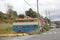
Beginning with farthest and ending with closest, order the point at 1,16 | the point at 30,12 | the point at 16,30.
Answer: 1. the point at 30,12
2. the point at 1,16
3. the point at 16,30

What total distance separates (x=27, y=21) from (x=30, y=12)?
188 feet

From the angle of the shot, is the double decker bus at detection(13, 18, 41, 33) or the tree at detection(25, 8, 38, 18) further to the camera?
the tree at detection(25, 8, 38, 18)

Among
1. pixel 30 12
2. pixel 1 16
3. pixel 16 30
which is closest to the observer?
pixel 16 30

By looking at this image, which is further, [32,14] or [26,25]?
[32,14]

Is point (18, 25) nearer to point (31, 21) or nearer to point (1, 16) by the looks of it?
point (31, 21)

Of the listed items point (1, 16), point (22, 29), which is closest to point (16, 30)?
point (22, 29)

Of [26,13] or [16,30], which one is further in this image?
[26,13]

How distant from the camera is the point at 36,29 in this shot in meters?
54.3

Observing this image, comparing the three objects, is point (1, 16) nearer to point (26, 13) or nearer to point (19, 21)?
point (26, 13)

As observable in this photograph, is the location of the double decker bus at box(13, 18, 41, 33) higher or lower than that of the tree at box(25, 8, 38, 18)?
lower

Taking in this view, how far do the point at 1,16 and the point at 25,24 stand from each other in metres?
40.2

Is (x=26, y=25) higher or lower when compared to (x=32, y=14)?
lower

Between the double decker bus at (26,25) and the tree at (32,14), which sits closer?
the double decker bus at (26,25)

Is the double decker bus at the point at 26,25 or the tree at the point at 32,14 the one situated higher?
the tree at the point at 32,14
